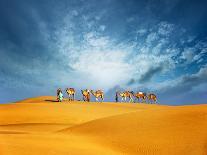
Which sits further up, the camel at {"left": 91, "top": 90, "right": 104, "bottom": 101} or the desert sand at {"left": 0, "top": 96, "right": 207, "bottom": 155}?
the camel at {"left": 91, "top": 90, "right": 104, "bottom": 101}

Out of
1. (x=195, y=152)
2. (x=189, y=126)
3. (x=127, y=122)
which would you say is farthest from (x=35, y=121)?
(x=195, y=152)

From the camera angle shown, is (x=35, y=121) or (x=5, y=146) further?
(x=35, y=121)

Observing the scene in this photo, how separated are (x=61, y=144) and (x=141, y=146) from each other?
289cm

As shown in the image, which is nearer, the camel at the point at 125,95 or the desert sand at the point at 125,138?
the desert sand at the point at 125,138

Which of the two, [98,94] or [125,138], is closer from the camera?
[125,138]

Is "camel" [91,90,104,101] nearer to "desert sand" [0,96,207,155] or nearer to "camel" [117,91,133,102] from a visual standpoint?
"camel" [117,91,133,102]

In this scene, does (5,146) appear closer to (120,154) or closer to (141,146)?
(120,154)

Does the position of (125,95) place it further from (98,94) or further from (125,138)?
(125,138)

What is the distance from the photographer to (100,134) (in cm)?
1361

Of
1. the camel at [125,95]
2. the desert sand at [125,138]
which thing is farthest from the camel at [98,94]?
the desert sand at [125,138]

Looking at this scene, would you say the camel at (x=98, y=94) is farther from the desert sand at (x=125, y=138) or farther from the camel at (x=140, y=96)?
the desert sand at (x=125, y=138)

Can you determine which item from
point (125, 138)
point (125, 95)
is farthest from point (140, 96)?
point (125, 138)

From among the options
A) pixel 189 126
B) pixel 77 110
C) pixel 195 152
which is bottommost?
pixel 195 152

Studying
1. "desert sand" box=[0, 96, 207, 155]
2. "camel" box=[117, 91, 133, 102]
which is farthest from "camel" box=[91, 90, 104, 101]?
"desert sand" box=[0, 96, 207, 155]
